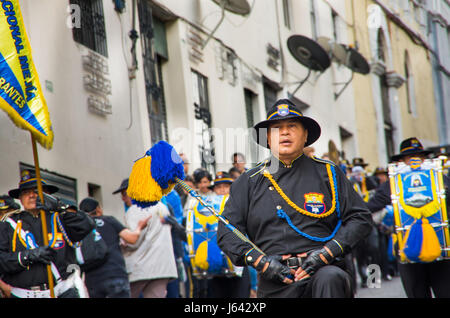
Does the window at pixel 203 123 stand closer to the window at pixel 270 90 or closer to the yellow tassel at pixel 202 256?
the window at pixel 270 90

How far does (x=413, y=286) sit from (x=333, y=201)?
3038mm

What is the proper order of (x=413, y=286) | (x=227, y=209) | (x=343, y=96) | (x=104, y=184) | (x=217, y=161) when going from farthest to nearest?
(x=343, y=96) < (x=217, y=161) < (x=104, y=184) < (x=413, y=286) < (x=227, y=209)

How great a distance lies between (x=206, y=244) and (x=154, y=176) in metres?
4.39

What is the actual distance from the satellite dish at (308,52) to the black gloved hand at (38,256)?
477 inches

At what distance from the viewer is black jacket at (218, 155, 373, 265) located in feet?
20.3

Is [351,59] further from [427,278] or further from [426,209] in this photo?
[427,278]

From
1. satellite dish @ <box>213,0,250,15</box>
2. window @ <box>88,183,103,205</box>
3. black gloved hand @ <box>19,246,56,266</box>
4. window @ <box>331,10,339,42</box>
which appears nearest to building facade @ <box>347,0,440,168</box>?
window @ <box>331,10,339,42</box>

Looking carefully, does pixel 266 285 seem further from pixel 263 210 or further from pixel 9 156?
pixel 9 156

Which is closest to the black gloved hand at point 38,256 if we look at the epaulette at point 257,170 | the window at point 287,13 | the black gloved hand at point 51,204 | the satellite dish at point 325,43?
the black gloved hand at point 51,204

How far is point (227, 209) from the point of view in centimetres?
645


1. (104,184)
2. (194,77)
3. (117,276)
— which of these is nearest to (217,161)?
(194,77)

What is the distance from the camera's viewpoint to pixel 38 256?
8078 mm

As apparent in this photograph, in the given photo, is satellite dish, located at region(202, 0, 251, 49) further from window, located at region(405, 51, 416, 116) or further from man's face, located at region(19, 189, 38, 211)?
man's face, located at region(19, 189, 38, 211)
